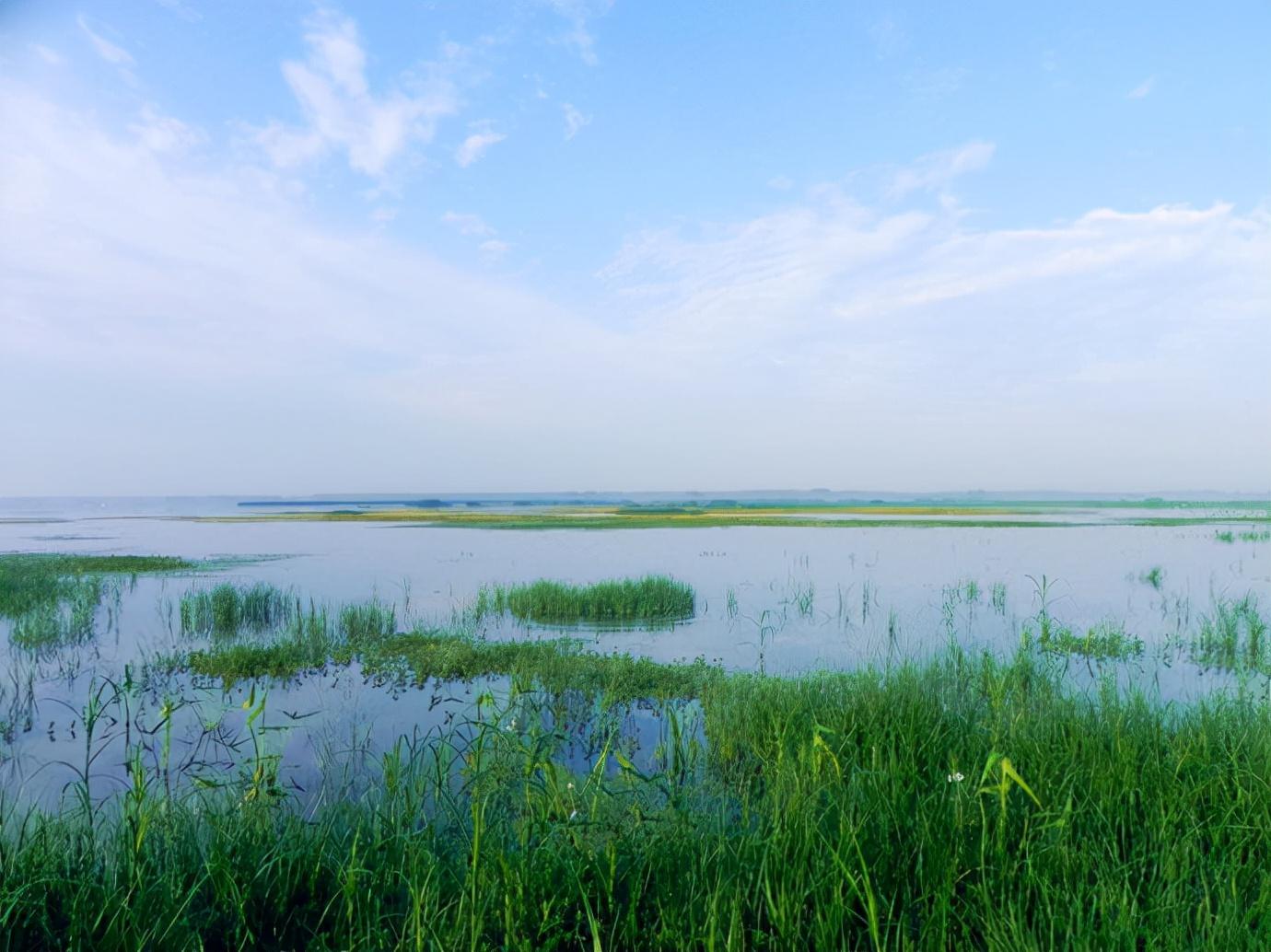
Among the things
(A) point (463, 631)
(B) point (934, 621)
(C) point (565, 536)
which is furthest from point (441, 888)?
(C) point (565, 536)

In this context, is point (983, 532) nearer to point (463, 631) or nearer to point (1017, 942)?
point (463, 631)

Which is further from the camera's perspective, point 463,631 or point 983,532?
point 983,532

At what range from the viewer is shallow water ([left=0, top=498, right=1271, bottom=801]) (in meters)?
7.32

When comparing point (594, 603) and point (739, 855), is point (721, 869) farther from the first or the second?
point (594, 603)

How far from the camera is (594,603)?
15.0 m

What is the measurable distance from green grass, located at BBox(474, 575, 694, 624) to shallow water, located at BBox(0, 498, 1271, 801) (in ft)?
2.61

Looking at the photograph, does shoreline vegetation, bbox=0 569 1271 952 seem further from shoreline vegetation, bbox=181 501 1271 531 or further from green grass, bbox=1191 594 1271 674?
shoreline vegetation, bbox=181 501 1271 531

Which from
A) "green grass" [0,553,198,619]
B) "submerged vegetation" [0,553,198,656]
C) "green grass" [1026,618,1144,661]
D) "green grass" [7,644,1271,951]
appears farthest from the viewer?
"green grass" [0,553,198,619]

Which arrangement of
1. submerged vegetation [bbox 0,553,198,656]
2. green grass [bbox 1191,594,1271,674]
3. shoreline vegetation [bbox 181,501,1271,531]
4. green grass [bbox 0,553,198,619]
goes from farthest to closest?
1. shoreline vegetation [bbox 181,501,1271,531]
2. green grass [bbox 0,553,198,619]
3. submerged vegetation [bbox 0,553,198,656]
4. green grass [bbox 1191,594,1271,674]

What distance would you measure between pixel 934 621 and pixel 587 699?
8.63m

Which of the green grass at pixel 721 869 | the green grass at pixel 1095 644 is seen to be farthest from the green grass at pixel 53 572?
the green grass at pixel 1095 644

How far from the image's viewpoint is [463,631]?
12055 mm

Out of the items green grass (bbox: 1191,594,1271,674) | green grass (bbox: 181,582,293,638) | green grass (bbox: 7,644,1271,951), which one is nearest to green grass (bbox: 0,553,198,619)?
green grass (bbox: 181,582,293,638)

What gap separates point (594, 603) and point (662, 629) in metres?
2.23
